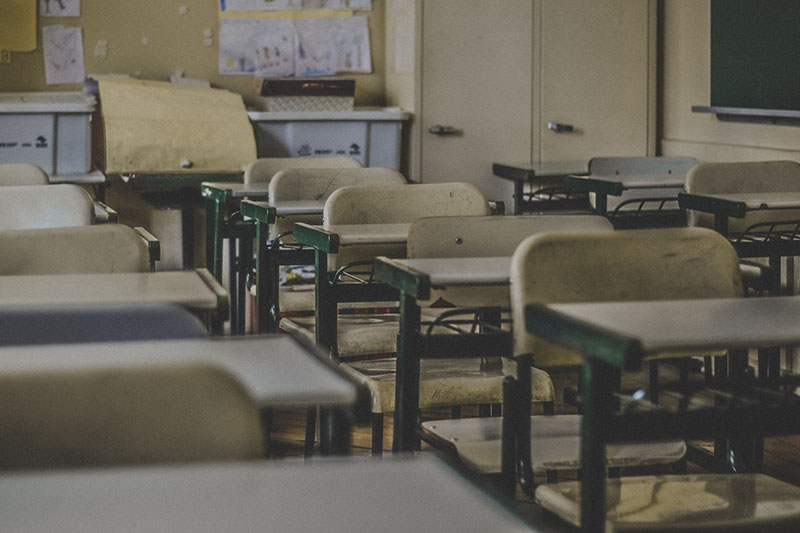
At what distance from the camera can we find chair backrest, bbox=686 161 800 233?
4.25 meters

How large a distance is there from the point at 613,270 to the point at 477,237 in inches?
25.2

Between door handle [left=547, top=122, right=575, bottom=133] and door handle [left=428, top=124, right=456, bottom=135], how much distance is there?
48 cm

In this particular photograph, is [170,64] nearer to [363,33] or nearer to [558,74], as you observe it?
[363,33]

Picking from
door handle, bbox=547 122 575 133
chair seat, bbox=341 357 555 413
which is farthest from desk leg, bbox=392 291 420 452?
door handle, bbox=547 122 575 133

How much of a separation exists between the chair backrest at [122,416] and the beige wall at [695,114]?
13.6 ft

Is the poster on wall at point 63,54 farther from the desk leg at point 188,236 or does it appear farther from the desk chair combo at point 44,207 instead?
the desk chair combo at point 44,207

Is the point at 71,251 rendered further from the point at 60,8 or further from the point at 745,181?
the point at 60,8

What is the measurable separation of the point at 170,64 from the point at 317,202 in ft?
7.39

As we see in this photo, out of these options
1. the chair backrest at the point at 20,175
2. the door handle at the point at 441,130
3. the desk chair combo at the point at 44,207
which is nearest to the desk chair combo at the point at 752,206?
the door handle at the point at 441,130

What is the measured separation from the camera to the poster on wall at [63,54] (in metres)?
5.71

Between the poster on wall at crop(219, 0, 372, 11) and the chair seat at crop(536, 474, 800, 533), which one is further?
the poster on wall at crop(219, 0, 372, 11)

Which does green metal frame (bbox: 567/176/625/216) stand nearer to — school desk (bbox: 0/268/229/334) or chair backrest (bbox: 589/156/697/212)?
chair backrest (bbox: 589/156/697/212)

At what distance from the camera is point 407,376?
2428 mm

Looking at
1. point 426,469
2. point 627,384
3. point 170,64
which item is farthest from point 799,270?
point 426,469
